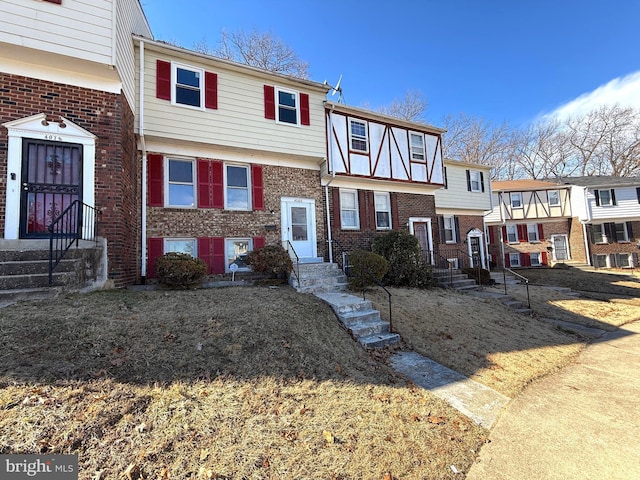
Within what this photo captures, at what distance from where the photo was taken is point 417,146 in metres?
14.0

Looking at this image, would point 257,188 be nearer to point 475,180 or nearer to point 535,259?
point 475,180

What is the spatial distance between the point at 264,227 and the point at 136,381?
283 inches

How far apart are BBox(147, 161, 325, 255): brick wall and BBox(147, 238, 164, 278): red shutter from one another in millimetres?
149

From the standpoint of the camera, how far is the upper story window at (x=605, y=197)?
2388 centimetres

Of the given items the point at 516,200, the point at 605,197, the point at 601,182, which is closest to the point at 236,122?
the point at 516,200

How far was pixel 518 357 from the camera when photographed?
577 centimetres

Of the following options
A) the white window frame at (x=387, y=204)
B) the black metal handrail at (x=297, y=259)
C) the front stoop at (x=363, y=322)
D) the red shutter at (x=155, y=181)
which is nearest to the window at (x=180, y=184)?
the red shutter at (x=155, y=181)

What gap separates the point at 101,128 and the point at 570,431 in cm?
964

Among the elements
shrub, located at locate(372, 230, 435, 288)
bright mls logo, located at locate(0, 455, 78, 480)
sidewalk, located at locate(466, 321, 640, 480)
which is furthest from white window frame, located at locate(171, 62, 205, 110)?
sidewalk, located at locate(466, 321, 640, 480)

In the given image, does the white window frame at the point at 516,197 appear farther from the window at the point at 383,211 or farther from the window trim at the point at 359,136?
the window trim at the point at 359,136

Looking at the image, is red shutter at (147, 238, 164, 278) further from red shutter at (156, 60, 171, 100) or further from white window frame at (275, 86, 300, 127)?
white window frame at (275, 86, 300, 127)

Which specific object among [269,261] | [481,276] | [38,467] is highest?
[269,261]

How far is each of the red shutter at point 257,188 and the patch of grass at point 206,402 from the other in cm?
567

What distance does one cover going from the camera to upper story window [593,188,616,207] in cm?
2388
